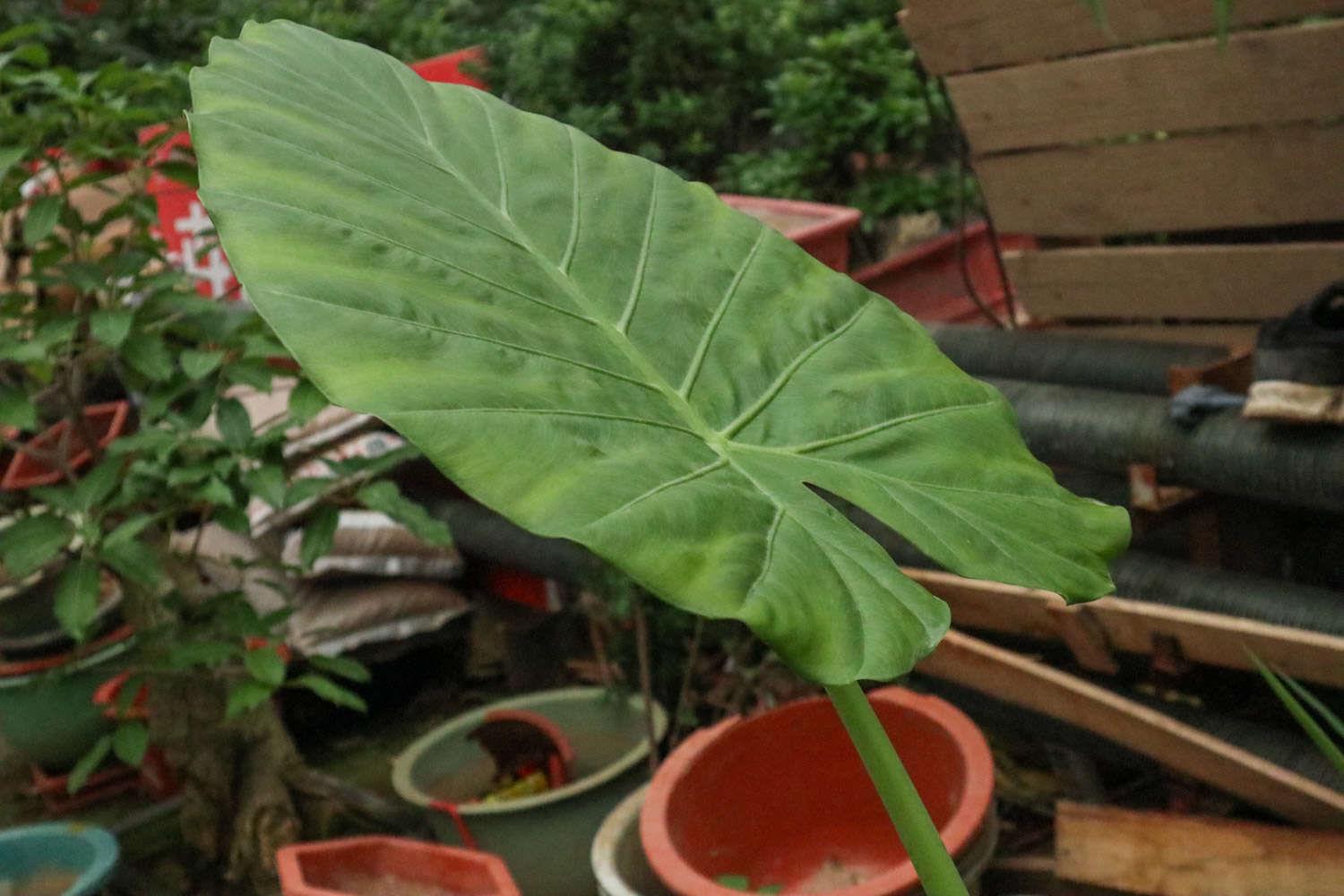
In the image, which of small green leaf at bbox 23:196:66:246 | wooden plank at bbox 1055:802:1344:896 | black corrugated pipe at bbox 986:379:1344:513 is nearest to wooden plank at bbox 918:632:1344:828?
wooden plank at bbox 1055:802:1344:896

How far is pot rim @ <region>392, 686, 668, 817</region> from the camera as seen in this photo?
2385 millimetres

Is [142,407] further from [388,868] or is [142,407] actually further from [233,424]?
[388,868]

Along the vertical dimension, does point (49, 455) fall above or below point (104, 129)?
below

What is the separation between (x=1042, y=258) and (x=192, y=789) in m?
1.94

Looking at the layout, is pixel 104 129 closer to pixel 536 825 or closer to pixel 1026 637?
pixel 536 825

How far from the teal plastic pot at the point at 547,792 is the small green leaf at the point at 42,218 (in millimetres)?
Result: 1139

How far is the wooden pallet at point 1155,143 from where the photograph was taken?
84.3 inches

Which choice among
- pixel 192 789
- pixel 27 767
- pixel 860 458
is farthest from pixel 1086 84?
pixel 27 767

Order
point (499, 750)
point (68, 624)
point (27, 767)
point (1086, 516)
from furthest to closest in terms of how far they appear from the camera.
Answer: point (27, 767), point (499, 750), point (68, 624), point (1086, 516)

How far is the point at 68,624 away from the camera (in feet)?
6.53

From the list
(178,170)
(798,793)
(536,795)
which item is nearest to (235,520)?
(178,170)

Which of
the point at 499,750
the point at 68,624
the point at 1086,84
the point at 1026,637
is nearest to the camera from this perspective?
the point at 68,624

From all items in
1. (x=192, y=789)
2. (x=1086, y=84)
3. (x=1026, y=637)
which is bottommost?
(x=192, y=789)

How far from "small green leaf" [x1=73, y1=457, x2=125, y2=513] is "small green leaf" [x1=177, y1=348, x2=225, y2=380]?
8.1 inches
